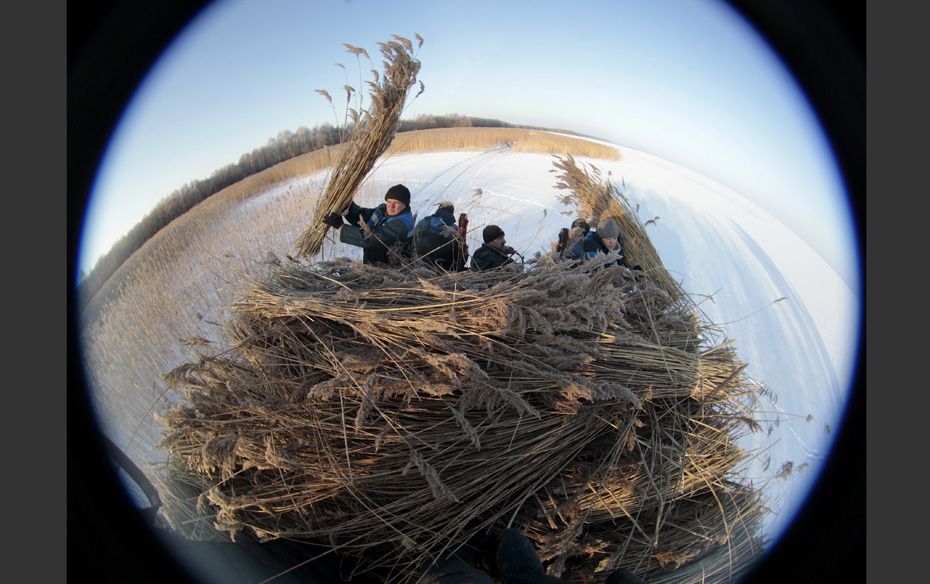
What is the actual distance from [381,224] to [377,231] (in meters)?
0.05

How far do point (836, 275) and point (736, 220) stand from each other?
1190 mm

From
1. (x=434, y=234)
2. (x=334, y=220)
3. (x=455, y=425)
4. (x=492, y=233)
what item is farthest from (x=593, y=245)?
(x=455, y=425)

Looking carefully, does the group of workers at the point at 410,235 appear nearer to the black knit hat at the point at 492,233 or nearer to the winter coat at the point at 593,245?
the black knit hat at the point at 492,233

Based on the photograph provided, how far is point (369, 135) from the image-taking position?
2.30m

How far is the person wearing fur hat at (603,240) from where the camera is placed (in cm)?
259

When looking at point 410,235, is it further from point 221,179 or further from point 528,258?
point 221,179

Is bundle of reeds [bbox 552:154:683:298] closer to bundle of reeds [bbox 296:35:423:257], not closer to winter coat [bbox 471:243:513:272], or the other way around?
winter coat [bbox 471:243:513:272]

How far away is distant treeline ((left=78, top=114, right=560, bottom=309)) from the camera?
2.53 meters

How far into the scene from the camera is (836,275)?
296 cm

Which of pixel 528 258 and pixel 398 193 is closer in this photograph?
pixel 398 193

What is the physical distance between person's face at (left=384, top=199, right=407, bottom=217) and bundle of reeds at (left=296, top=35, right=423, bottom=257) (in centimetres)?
16

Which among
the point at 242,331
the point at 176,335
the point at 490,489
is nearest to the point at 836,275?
the point at 490,489

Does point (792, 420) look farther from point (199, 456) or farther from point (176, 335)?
point (176, 335)

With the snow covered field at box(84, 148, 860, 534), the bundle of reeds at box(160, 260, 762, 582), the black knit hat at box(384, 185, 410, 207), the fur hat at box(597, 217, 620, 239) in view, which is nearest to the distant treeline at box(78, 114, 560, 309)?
the snow covered field at box(84, 148, 860, 534)
